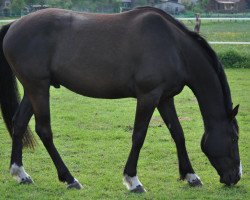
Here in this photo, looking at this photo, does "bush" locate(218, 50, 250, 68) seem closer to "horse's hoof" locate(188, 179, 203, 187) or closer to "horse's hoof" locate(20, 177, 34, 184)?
"horse's hoof" locate(188, 179, 203, 187)

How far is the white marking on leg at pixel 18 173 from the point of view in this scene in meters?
5.81

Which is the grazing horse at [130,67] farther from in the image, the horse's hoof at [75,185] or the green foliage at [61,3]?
the green foliage at [61,3]

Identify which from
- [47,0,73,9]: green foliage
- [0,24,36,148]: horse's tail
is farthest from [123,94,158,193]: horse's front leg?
[47,0,73,9]: green foliage

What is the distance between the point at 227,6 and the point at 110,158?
43625 millimetres

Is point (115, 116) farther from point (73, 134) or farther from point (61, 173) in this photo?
point (61, 173)

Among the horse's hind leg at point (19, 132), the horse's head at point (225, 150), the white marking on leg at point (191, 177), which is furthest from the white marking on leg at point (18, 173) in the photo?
the horse's head at point (225, 150)

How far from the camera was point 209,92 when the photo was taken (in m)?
5.47

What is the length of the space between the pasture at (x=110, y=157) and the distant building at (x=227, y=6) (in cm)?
3493

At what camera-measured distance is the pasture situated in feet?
17.9

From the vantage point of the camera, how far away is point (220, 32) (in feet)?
77.7

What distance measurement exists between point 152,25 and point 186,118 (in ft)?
14.5

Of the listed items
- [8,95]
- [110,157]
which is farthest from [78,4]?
[8,95]

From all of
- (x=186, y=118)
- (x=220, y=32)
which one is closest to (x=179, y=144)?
(x=186, y=118)

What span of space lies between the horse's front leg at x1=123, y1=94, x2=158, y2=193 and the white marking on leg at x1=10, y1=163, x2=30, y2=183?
1.18m
